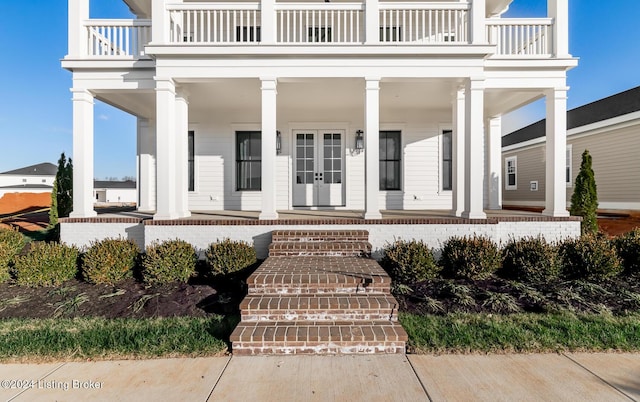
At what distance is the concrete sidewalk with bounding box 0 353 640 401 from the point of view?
2.50 meters

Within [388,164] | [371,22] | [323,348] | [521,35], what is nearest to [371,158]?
[371,22]

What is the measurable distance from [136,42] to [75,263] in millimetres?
4308

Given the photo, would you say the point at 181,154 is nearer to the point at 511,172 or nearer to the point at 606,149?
the point at 606,149

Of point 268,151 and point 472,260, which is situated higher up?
point 268,151

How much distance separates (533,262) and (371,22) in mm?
4895

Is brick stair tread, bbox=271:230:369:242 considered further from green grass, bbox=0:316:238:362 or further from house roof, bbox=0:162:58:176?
house roof, bbox=0:162:58:176

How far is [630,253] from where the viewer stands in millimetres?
5090

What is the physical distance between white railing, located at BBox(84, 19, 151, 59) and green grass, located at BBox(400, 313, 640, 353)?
687cm

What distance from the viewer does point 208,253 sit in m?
4.98

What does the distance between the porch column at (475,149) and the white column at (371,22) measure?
196 cm

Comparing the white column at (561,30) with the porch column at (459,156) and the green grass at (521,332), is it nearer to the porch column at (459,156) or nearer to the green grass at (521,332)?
the porch column at (459,156)

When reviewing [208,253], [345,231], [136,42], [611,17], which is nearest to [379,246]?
[345,231]

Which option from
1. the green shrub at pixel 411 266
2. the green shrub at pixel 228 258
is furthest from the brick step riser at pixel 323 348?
the green shrub at pixel 228 258

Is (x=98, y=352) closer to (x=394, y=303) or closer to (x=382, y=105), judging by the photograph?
(x=394, y=303)
